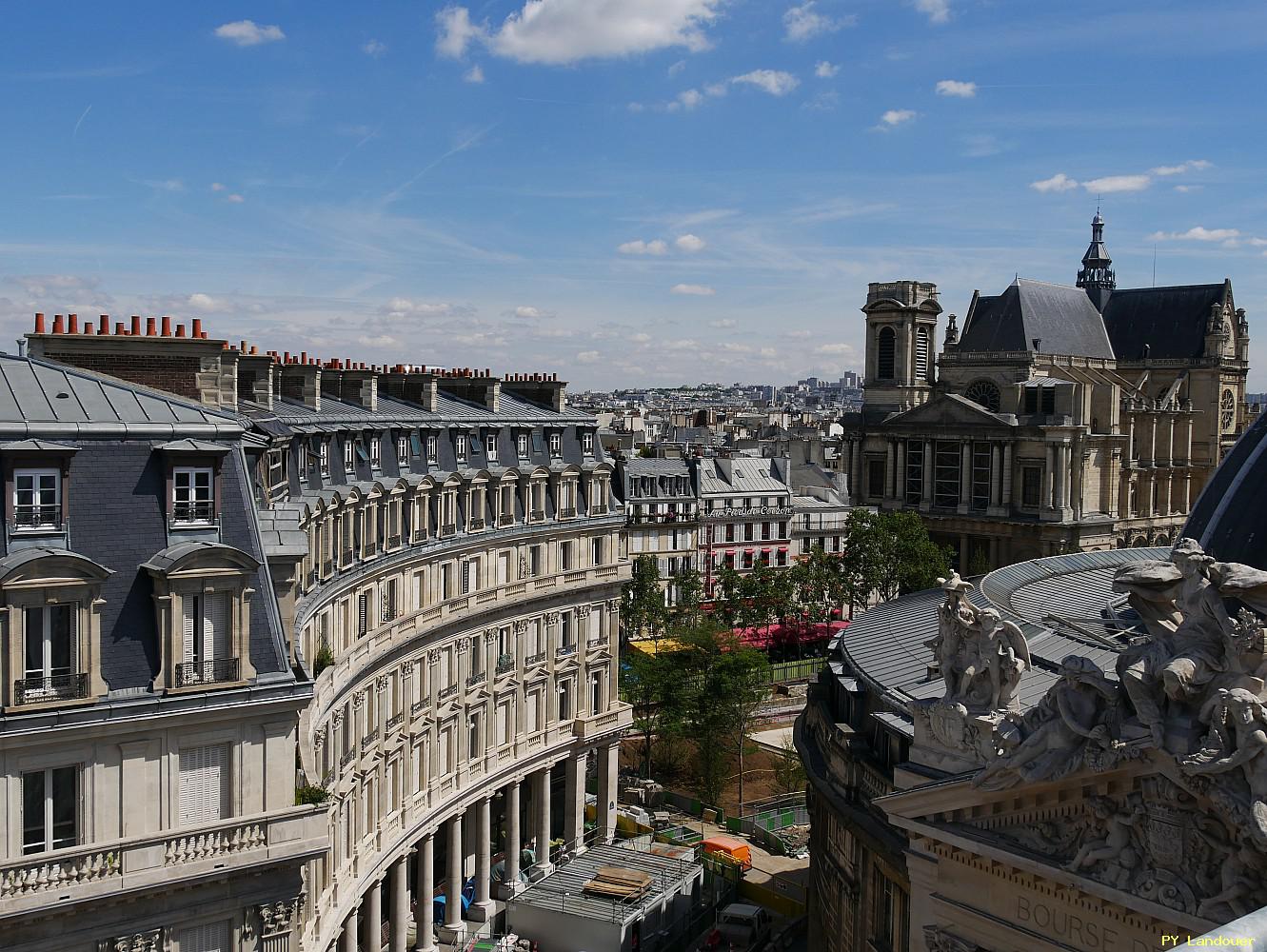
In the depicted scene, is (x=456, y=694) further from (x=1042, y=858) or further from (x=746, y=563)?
(x=746, y=563)

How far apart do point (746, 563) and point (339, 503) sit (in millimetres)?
64371

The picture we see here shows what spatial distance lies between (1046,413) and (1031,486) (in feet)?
19.0

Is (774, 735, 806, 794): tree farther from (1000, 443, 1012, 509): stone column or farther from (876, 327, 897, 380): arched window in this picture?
(876, 327, 897, 380): arched window

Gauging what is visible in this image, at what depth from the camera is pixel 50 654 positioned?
2119cm

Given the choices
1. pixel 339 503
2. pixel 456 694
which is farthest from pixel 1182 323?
pixel 339 503

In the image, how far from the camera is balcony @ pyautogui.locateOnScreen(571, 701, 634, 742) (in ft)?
161

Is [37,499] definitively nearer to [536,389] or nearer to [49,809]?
[49,809]

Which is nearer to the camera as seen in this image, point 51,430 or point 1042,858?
point 1042,858

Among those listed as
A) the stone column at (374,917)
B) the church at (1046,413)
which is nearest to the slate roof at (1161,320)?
the church at (1046,413)

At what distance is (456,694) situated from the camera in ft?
138

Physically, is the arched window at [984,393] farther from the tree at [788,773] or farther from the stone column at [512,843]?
the stone column at [512,843]

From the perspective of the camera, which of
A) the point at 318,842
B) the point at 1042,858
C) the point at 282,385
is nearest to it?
the point at 1042,858

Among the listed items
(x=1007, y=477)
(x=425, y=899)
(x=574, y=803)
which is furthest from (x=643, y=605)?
(x=425, y=899)

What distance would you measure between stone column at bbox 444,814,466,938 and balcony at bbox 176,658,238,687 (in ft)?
70.2
